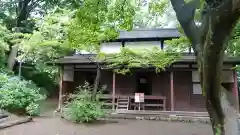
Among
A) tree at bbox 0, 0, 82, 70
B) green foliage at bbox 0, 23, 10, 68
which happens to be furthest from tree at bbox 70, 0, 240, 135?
tree at bbox 0, 0, 82, 70

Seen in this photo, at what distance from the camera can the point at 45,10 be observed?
2097cm

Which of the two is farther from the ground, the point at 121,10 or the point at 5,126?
the point at 121,10

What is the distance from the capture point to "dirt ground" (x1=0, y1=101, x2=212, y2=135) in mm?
8898

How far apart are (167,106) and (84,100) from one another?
19.9ft

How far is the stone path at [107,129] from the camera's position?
8898mm

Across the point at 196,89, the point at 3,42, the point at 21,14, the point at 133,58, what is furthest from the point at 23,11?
the point at 196,89

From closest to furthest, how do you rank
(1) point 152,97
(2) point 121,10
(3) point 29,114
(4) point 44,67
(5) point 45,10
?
(2) point 121,10 → (3) point 29,114 → (1) point 152,97 → (4) point 44,67 → (5) point 45,10

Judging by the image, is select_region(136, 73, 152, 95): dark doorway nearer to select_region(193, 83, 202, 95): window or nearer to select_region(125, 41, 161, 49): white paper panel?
select_region(125, 41, 161, 49): white paper panel

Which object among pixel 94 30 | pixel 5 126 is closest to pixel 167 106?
pixel 5 126

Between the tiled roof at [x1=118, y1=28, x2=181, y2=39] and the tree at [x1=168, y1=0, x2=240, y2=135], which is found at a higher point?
the tiled roof at [x1=118, y1=28, x2=181, y2=39]

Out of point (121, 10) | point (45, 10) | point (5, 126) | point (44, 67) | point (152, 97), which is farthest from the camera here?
point (45, 10)

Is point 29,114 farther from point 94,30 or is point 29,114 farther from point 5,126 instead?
point 94,30

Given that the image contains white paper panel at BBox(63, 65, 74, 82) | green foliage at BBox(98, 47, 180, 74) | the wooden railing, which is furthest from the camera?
white paper panel at BBox(63, 65, 74, 82)

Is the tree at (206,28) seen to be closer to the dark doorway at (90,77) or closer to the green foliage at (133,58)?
the green foliage at (133,58)
